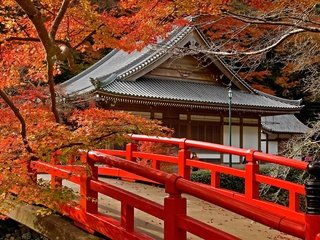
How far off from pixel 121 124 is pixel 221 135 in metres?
15.3

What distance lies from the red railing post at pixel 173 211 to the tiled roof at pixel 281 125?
73.8 feet

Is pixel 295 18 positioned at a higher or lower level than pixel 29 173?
higher

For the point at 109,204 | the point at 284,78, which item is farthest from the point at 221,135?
the point at 109,204

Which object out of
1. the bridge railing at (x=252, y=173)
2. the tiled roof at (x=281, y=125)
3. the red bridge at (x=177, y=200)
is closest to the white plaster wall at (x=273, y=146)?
the tiled roof at (x=281, y=125)

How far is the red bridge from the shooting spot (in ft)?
10.4

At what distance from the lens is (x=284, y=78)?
89.0ft

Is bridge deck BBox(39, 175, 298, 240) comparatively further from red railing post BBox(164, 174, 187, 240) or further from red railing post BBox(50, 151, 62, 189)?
red railing post BBox(164, 174, 187, 240)

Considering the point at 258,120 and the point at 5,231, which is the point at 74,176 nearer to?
the point at 5,231

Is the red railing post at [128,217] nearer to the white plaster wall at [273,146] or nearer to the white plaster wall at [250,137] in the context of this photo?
the white plaster wall at [250,137]

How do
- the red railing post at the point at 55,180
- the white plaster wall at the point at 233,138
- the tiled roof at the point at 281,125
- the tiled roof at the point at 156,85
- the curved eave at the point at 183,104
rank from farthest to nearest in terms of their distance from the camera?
the tiled roof at the point at 281,125 < the white plaster wall at the point at 233,138 < the tiled roof at the point at 156,85 < the curved eave at the point at 183,104 < the red railing post at the point at 55,180

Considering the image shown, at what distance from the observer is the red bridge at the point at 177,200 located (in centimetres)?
318

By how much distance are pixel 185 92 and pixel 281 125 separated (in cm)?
1042

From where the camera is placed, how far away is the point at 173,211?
4.21 meters

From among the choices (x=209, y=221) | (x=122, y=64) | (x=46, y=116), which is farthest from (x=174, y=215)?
(x=122, y=64)
